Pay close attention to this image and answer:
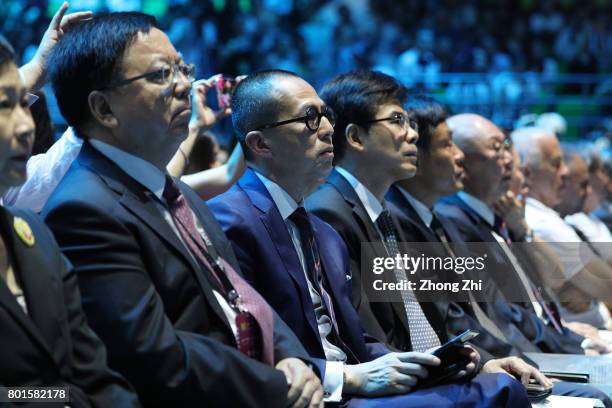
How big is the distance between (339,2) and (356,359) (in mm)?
11437

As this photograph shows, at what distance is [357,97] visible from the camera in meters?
3.74

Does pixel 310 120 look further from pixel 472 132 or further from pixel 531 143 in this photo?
pixel 531 143

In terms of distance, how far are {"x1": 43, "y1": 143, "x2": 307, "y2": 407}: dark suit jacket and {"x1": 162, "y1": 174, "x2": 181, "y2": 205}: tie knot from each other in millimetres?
113

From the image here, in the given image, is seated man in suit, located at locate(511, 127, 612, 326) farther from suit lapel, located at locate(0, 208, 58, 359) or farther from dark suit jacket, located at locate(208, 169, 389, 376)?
suit lapel, located at locate(0, 208, 58, 359)

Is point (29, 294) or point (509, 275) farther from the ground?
point (29, 294)

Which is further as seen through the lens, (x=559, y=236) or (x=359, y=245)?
(x=559, y=236)

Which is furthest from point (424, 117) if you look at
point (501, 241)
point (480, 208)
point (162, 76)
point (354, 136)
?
point (162, 76)

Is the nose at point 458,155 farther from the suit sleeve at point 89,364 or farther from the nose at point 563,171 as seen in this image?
the suit sleeve at point 89,364

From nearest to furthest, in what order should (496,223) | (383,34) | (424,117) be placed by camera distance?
(424,117) → (496,223) → (383,34)

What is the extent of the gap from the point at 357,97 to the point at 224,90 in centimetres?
57

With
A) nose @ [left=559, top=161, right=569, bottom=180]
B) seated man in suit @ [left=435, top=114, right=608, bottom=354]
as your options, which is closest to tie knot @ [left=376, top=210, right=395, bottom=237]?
seated man in suit @ [left=435, top=114, right=608, bottom=354]

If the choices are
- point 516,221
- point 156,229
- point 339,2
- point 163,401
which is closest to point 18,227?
point 156,229

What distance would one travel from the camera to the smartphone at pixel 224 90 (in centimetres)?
350

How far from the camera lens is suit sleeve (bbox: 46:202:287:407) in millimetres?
2137
